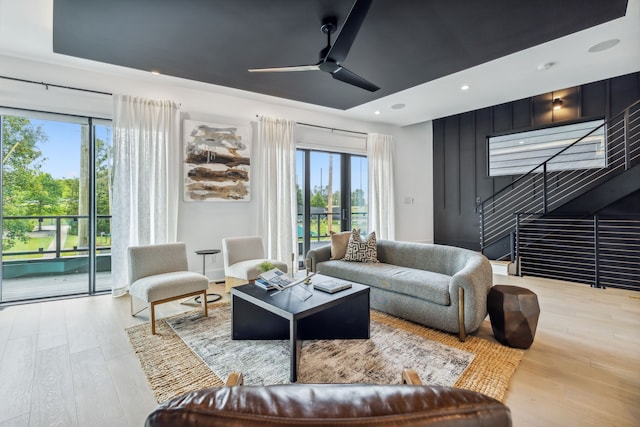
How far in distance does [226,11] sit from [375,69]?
188 centimetres

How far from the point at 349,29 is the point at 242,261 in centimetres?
292

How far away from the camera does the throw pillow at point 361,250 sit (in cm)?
398

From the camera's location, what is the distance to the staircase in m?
4.12

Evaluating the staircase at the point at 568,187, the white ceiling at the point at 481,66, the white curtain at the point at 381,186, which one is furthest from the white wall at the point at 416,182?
the staircase at the point at 568,187

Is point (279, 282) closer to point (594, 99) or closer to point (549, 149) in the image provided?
point (549, 149)

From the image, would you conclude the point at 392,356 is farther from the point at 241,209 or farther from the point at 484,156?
the point at 484,156

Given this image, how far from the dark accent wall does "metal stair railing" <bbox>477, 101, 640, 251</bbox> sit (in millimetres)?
205

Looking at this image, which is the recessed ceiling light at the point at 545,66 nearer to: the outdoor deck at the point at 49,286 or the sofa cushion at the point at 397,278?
the sofa cushion at the point at 397,278

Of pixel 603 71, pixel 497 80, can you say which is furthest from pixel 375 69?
pixel 603 71

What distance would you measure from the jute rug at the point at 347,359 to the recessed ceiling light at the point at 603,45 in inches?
133

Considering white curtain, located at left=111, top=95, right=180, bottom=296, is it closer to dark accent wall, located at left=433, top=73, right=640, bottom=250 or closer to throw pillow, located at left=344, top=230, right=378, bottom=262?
throw pillow, located at left=344, top=230, right=378, bottom=262

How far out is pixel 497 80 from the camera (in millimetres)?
4191

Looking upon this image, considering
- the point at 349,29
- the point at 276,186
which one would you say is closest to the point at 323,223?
the point at 276,186

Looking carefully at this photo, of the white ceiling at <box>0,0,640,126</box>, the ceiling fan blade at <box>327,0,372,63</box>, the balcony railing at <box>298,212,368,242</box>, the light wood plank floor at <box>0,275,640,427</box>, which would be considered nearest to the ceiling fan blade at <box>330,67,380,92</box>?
the ceiling fan blade at <box>327,0,372,63</box>
